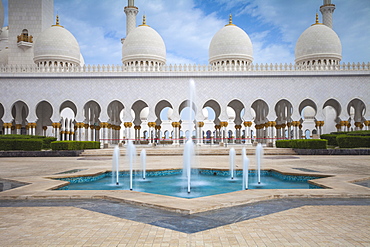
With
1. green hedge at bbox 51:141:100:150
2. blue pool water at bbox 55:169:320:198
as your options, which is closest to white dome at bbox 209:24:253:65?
green hedge at bbox 51:141:100:150

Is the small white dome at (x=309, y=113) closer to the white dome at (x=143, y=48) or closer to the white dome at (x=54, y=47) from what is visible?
the white dome at (x=143, y=48)

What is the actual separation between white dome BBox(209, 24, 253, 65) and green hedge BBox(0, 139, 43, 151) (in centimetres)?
1501

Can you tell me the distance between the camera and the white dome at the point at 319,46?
85.9 ft

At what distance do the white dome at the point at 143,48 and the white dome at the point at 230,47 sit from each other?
158 inches

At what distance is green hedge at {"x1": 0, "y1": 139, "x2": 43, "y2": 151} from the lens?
1662 cm

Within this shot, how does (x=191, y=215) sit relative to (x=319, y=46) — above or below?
below

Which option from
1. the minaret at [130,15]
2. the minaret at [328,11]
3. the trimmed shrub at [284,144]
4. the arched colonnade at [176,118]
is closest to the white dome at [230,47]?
the arched colonnade at [176,118]

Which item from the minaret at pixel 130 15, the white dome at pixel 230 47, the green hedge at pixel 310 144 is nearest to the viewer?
the green hedge at pixel 310 144

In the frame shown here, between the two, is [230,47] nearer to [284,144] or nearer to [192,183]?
[284,144]

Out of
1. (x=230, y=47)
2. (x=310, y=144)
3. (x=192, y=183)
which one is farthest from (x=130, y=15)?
(x=192, y=183)

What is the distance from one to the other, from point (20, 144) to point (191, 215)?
14.8 m

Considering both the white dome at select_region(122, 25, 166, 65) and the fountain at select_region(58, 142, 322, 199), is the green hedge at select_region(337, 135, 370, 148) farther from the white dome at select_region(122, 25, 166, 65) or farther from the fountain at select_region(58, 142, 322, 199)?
the white dome at select_region(122, 25, 166, 65)

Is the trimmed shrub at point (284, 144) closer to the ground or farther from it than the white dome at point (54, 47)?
closer to the ground

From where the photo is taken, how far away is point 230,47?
2645 cm
